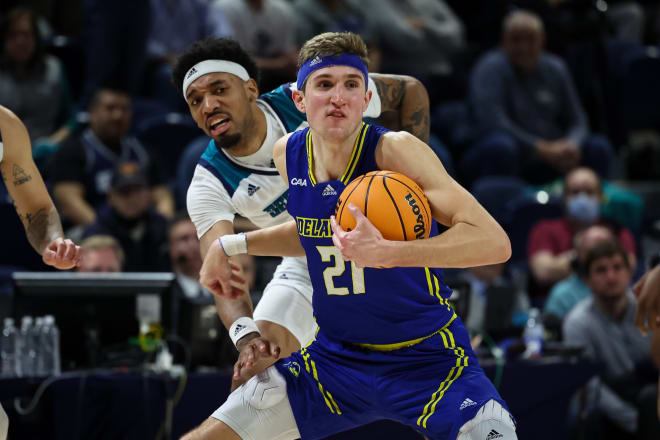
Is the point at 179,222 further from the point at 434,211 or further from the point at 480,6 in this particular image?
the point at 480,6

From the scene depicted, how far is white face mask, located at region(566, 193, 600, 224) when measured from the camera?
27.1 ft

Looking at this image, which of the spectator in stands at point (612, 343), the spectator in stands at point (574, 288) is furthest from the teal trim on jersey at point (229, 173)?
the spectator in stands at point (574, 288)

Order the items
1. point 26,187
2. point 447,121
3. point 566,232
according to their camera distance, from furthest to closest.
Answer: point 447,121 → point 566,232 → point 26,187

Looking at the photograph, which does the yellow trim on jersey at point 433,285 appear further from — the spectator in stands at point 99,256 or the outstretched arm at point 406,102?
the spectator in stands at point 99,256

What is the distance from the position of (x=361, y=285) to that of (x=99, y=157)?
4819 mm

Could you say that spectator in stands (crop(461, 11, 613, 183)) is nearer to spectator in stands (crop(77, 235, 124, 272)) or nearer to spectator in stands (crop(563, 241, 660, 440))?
spectator in stands (crop(563, 241, 660, 440))

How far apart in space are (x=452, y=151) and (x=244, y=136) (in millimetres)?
5478

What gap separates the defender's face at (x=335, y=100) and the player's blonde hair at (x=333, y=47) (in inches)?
2.7

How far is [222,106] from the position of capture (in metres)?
4.61

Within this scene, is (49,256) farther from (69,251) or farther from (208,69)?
(208,69)

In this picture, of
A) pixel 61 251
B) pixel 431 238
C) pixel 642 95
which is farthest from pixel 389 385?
pixel 642 95

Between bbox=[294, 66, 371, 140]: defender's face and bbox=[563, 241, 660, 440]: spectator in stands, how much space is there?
3.16 metres

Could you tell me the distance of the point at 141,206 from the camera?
7.60 m

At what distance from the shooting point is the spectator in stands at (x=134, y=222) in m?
7.50
